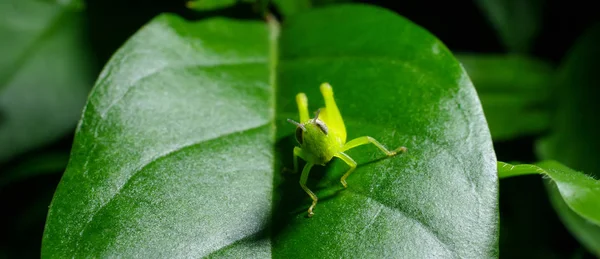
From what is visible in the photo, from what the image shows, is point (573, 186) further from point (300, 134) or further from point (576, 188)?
point (300, 134)

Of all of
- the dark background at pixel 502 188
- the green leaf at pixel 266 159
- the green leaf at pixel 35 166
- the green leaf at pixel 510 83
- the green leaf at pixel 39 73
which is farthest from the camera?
the dark background at pixel 502 188

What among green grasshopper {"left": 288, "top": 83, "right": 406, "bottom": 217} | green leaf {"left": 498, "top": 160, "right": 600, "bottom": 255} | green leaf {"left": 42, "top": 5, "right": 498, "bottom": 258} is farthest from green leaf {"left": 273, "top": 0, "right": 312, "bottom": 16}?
green leaf {"left": 498, "top": 160, "right": 600, "bottom": 255}

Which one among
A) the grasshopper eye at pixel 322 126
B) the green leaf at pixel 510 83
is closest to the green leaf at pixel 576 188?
the grasshopper eye at pixel 322 126

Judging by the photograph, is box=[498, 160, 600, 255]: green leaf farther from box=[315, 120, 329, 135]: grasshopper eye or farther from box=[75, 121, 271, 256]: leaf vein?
box=[75, 121, 271, 256]: leaf vein

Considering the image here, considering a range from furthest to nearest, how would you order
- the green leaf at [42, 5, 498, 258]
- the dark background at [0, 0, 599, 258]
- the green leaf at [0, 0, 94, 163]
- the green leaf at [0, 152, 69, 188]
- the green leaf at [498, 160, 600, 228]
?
the dark background at [0, 0, 599, 258]
the green leaf at [0, 152, 69, 188]
the green leaf at [0, 0, 94, 163]
the green leaf at [42, 5, 498, 258]
the green leaf at [498, 160, 600, 228]

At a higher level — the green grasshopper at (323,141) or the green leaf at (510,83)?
the green grasshopper at (323,141)

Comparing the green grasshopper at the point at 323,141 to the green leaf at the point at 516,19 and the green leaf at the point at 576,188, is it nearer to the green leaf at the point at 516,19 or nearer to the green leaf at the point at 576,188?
the green leaf at the point at 576,188
